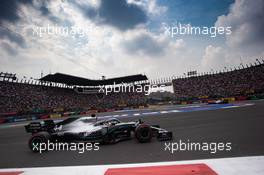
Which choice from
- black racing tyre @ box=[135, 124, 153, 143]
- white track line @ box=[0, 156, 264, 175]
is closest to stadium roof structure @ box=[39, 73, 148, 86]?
black racing tyre @ box=[135, 124, 153, 143]

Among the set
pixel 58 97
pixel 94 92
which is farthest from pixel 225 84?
pixel 58 97

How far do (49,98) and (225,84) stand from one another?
143ft

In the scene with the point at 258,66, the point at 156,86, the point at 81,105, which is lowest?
the point at 81,105

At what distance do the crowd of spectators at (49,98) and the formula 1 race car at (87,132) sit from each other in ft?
95.6

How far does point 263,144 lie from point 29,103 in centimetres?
3646

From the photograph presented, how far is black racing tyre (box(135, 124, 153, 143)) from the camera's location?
4.91 meters

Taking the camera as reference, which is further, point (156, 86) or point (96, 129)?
point (156, 86)

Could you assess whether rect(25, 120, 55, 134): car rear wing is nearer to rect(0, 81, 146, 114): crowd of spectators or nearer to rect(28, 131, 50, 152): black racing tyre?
rect(28, 131, 50, 152): black racing tyre

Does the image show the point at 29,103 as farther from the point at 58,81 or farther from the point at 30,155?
the point at 30,155

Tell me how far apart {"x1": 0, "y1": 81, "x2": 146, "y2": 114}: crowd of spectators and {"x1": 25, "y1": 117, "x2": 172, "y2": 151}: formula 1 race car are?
2915cm

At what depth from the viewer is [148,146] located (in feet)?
14.7

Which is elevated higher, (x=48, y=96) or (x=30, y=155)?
(x=48, y=96)

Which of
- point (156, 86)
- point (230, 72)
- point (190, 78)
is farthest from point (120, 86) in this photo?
point (230, 72)

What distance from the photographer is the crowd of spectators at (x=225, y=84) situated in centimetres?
3841
